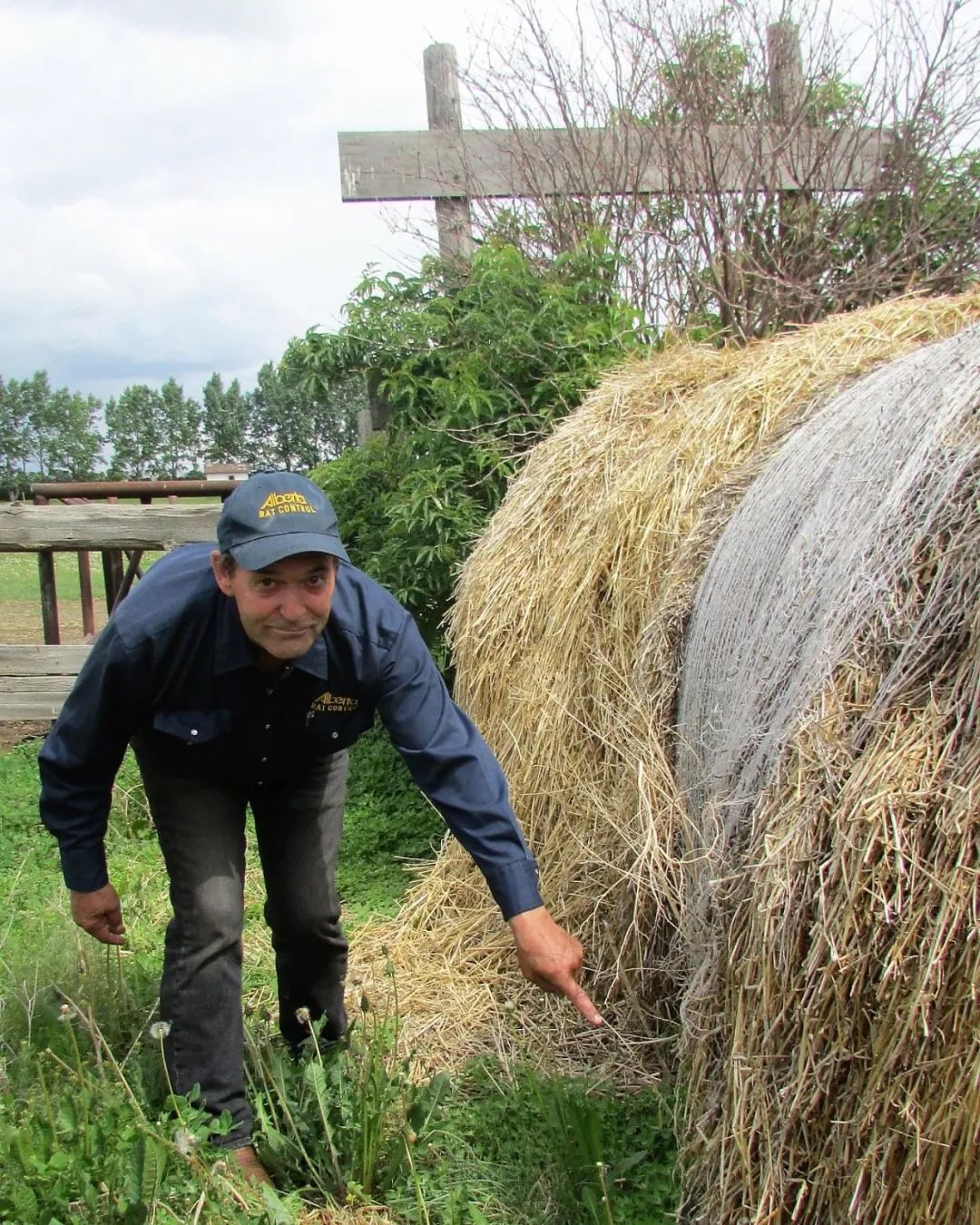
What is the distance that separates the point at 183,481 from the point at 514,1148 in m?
5.76

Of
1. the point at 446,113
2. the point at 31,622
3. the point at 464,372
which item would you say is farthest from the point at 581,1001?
the point at 31,622

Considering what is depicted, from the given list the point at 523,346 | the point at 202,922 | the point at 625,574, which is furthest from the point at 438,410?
the point at 202,922

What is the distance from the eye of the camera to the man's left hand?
8.07 feet

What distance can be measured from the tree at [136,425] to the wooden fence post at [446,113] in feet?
250

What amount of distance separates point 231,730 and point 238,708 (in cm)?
6

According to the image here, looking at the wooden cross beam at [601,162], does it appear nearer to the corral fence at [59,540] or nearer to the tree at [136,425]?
the corral fence at [59,540]

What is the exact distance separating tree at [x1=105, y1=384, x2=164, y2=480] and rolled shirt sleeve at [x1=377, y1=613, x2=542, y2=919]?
81.4 m

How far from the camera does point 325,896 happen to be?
10.5 ft

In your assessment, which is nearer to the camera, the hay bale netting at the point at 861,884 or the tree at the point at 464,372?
the hay bale netting at the point at 861,884

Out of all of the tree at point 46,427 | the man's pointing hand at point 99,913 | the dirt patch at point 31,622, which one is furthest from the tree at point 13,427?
the man's pointing hand at point 99,913

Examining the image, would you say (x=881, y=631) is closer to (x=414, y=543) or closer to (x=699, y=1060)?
(x=699, y=1060)

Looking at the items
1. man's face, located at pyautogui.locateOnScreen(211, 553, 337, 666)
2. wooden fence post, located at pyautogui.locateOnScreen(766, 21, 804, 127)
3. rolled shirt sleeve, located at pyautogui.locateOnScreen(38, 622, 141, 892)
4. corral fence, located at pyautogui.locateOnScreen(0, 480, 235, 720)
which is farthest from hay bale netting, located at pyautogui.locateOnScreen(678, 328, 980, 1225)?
wooden fence post, located at pyautogui.locateOnScreen(766, 21, 804, 127)

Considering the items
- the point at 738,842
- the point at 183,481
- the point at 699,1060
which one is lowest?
the point at 699,1060

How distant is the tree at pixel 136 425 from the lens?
82375mm
